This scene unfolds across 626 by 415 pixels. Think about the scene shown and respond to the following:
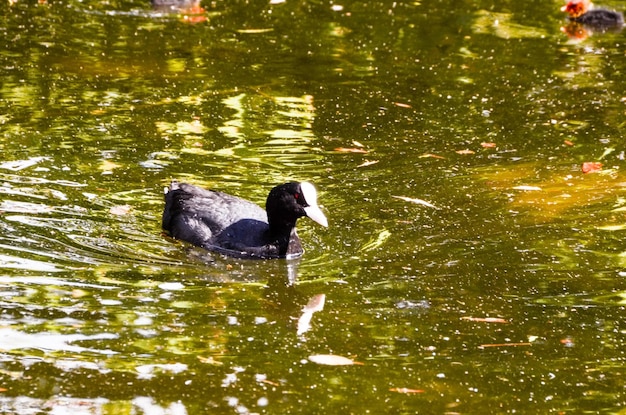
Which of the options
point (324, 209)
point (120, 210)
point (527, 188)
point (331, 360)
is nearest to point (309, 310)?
point (331, 360)

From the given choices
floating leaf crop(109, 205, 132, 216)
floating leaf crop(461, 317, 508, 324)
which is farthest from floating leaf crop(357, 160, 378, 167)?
floating leaf crop(461, 317, 508, 324)

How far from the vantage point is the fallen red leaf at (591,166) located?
994cm

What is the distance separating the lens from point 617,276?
761 cm

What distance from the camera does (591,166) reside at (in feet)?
32.9

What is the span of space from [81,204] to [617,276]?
3.98 metres

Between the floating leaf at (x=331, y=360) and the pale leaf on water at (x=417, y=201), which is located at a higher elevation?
the floating leaf at (x=331, y=360)

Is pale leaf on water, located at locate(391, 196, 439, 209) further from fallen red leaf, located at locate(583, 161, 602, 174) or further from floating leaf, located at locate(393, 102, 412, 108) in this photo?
floating leaf, located at locate(393, 102, 412, 108)

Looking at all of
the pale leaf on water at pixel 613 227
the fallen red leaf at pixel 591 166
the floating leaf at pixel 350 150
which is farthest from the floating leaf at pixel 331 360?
the fallen red leaf at pixel 591 166

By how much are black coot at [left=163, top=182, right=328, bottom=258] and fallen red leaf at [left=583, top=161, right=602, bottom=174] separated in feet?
9.75

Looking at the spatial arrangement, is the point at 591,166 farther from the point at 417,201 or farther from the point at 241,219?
the point at 241,219

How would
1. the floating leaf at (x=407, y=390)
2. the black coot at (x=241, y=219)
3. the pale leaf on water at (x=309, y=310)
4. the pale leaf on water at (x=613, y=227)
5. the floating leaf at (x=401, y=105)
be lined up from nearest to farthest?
the floating leaf at (x=407, y=390)
the pale leaf on water at (x=309, y=310)
the black coot at (x=241, y=219)
the pale leaf on water at (x=613, y=227)
the floating leaf at (x=401, y=105)

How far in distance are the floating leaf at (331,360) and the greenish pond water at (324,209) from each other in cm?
2

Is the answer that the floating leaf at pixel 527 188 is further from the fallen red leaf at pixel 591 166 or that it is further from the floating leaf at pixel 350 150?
the floating leaf at pixel 350 150

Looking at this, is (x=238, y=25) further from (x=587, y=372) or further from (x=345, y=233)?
(x=587, y=372)
